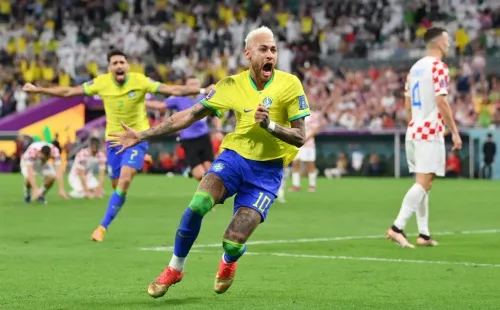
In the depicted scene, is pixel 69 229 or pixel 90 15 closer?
pixel 69 229

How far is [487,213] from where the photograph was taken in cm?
2039

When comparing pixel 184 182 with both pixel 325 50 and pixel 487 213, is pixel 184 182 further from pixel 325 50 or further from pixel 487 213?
pixel 487 213

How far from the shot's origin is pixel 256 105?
9492 mm

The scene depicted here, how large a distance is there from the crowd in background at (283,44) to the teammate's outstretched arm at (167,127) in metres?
26.1

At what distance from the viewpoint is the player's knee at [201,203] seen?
30.5 ft

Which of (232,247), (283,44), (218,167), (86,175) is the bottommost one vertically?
(86,175)

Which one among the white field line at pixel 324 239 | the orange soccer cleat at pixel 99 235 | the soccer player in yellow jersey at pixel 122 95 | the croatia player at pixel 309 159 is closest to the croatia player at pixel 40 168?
the croatia player at pixel 309 159

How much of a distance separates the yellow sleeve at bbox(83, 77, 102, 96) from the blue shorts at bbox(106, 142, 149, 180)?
2.58 feet

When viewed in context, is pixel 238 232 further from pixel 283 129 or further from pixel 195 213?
pixel 283 129

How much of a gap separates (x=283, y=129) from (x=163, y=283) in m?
1.53

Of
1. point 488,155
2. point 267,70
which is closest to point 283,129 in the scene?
point 267,70

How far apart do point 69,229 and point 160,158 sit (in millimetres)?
22071

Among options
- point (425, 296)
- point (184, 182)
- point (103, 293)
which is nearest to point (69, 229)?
point (103, 293)

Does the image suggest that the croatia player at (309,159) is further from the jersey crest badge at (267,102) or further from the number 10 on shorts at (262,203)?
the jersey crest badge at (267,102)
